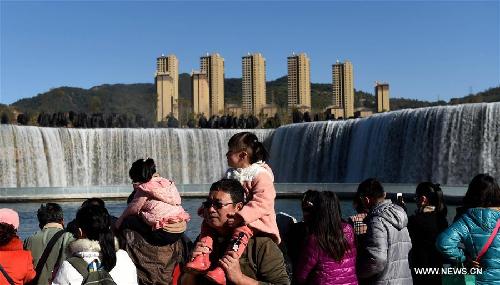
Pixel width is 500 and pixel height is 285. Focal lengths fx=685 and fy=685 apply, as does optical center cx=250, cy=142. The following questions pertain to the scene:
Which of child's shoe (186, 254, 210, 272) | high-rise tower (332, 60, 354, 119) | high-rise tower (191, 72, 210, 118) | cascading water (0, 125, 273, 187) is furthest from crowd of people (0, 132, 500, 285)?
high-rise tower (332, 60, 354, 119)

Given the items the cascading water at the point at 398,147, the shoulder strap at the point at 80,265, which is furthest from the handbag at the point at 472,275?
the cascading water at the point at 398,147

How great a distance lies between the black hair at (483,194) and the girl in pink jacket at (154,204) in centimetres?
185

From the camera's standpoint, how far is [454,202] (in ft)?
67.8

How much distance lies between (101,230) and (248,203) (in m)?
0.84

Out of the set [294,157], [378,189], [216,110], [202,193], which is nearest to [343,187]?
[202,193]

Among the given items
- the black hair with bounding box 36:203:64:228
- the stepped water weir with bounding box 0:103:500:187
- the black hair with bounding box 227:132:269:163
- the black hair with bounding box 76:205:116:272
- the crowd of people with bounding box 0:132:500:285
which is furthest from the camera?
Answer: the stepped water weir with bounding box 0:103:500:187

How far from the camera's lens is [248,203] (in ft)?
10.7

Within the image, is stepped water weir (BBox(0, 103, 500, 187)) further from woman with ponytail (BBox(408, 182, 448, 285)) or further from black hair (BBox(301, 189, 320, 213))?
black hair (BBox(301, 189, 320, 213))

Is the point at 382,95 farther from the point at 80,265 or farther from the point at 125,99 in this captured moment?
the point at 80,265

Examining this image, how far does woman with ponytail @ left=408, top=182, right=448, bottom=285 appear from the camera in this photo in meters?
4.90

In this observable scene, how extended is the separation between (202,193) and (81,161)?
1033 centimetres

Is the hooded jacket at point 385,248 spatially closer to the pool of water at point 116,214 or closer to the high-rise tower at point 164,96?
the pool of water at point 116,214

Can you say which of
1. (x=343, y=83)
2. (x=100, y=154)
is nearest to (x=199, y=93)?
(x=343, y=83)

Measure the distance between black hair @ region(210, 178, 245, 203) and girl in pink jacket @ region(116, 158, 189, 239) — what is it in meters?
1.41
